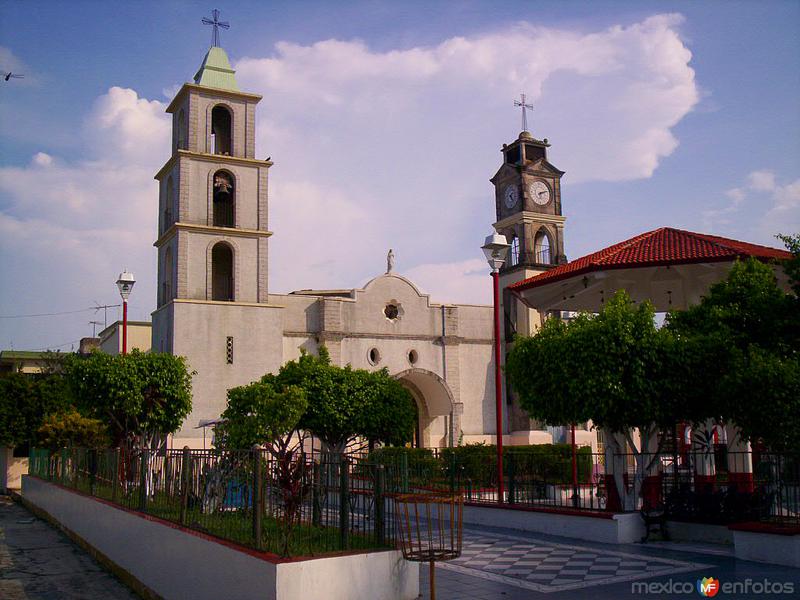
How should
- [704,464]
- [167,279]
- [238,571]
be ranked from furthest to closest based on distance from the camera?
1. [167,279]
2. [704,464]
3. [238,571]

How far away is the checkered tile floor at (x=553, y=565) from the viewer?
34.4ft

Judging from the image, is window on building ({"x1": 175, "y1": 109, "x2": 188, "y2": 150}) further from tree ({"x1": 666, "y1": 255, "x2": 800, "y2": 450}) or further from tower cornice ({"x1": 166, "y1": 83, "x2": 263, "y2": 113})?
tree ({"x1": 666, "y1": 255, "x2": 800, "y2": 450})

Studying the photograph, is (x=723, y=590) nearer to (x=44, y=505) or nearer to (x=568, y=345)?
(x=568, y=345)

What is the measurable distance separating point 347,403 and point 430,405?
12.8 m

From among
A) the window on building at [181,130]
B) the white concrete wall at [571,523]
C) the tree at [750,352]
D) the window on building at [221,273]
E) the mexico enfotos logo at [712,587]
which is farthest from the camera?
the window on building at [221,273]

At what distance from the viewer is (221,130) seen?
34.2 m

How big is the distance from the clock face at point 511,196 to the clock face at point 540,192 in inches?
30.5

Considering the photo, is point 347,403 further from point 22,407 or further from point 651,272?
point 22,407

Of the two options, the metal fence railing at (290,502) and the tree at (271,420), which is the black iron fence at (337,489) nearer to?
the metal fence railing at (290,502)

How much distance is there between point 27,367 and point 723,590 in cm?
6423

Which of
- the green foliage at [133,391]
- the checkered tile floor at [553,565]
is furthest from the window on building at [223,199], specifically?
the checkered tile floor at [553,565]

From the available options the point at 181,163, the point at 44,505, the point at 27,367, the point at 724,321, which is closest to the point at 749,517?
the point at 724,321

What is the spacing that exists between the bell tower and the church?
0.04 meters

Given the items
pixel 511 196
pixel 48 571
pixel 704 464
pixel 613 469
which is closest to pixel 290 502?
pixel 613 469
